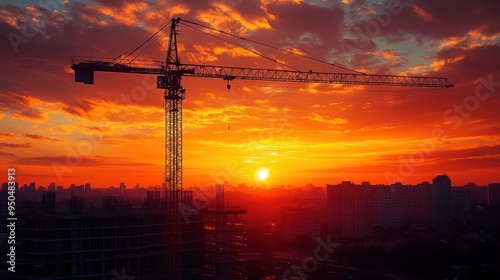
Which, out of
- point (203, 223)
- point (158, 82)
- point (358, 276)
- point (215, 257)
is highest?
point (158, 82)

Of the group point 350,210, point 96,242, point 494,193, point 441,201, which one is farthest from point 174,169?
point 494,193

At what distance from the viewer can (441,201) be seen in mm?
52438

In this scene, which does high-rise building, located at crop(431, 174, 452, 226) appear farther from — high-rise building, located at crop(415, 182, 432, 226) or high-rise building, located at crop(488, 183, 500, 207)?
high-rise building, located at crop(488, 183, 500, 207)

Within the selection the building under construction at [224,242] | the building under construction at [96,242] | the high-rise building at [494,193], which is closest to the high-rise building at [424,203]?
the high-rise building at [494,193]

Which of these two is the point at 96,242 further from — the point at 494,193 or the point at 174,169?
the point at 494,193

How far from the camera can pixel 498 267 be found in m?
27.5

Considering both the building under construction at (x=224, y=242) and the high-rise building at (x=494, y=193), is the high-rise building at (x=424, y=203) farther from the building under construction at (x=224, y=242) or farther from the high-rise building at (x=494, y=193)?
the building under construction at (x=224, y=242)

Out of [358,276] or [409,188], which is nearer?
[358,276]

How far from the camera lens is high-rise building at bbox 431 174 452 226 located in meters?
51.0

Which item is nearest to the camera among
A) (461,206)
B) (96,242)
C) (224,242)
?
(96,242)

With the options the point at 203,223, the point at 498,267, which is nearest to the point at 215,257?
the point at 203,223

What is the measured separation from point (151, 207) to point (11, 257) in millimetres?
6169

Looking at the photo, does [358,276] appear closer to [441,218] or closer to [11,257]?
[11,257]

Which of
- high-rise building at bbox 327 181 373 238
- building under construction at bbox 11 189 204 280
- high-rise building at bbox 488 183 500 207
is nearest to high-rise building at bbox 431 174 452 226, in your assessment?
high-rise building at bbox 327 181 373 238
